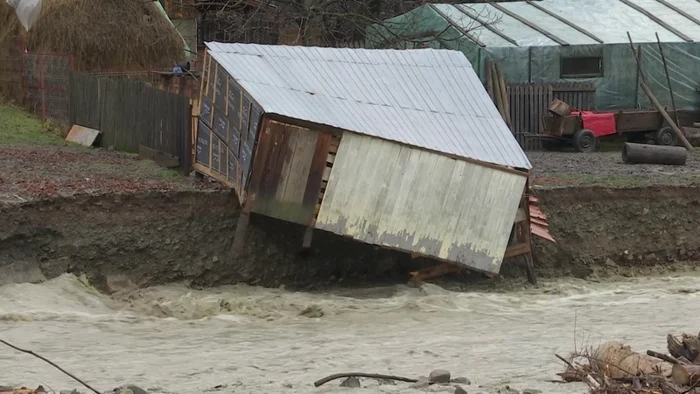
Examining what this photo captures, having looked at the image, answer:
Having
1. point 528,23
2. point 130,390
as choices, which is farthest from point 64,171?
point 528,23

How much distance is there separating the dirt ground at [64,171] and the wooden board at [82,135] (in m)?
0.25

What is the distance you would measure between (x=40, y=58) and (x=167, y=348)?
53.0ft

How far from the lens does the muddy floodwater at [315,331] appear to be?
10.7 m

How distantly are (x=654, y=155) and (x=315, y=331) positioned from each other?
11.5 m

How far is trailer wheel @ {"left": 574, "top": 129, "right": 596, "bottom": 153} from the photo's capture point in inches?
982

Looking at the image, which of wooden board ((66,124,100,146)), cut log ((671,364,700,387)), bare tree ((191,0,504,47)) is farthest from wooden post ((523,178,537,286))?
wooden board ((66,124,100,146))

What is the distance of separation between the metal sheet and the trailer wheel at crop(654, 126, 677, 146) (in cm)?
1162

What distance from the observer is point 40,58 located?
2645cm

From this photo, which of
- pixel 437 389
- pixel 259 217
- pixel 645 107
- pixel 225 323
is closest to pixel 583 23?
pixel 645 107

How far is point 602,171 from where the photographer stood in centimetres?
2095

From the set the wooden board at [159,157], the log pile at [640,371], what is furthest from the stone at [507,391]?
the wooden board at [159,157]

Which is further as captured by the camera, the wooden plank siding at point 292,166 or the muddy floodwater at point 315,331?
the wooden plank siding at point 292,166

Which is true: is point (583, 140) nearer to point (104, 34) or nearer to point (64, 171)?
point (64, 171)

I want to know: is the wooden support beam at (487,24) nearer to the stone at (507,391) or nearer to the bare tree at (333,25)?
the bare tree at (333,25)
